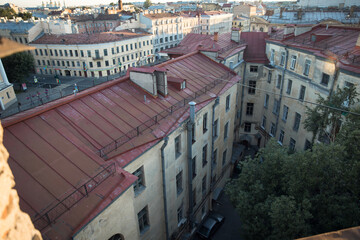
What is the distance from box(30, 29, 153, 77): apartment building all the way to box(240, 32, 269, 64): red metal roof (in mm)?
36377

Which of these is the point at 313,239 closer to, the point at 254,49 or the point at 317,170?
the point at 317,170

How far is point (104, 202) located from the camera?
32.6 feet

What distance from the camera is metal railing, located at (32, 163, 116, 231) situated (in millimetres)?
8773

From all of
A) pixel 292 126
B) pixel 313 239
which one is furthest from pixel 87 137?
pixel 292 126

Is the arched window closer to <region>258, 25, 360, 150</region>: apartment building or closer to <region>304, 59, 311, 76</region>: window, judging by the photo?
<region>258, 25, 360, 150</region>: apartment building

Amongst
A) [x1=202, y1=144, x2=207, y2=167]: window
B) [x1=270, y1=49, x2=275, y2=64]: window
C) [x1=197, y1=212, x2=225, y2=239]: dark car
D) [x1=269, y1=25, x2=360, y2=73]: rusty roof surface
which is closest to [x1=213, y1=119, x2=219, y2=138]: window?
[x1=202, y1=144, x2=207, y2=167]: window

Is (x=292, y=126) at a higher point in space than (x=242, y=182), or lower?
lower

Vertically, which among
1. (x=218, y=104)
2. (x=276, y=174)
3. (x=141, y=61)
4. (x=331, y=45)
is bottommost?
(x=141, y=61)

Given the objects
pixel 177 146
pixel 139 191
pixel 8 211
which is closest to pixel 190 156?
pixel 177 146

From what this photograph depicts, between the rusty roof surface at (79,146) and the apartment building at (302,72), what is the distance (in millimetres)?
10661

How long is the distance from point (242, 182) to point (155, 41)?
6627 cm

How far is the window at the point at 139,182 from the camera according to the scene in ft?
46.3

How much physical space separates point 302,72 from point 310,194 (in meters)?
17.4

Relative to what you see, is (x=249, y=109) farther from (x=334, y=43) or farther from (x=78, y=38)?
(x=78, y=38)
